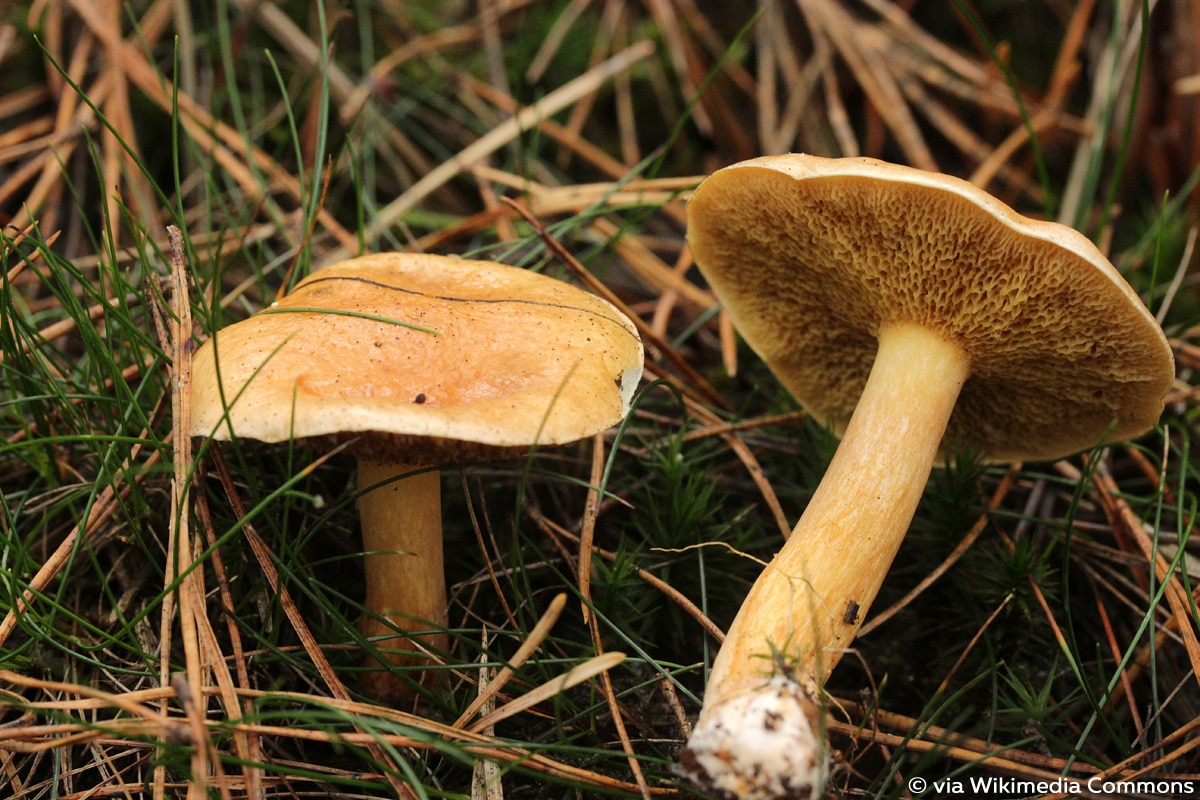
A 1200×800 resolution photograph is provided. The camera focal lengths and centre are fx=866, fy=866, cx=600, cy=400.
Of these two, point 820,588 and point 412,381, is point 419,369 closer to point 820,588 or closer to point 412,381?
point 412,381

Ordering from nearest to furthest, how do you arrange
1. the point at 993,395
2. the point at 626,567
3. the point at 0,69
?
the point at 626,567 < the point at 993,395 < the point at 0,69

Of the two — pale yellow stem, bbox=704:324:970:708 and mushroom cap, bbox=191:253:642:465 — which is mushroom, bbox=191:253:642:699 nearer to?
mushroom cap, bbox=191:253:642:465

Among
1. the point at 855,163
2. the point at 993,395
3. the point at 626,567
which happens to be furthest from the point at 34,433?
the point at 993,395

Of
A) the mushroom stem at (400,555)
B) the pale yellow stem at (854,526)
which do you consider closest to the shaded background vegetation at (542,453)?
the mushroom stem at (400,555)

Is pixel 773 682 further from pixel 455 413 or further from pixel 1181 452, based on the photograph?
pixel 1181 452

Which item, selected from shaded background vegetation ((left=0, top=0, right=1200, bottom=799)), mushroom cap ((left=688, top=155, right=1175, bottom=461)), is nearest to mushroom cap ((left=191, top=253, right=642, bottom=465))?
shaded background vegetation ((left=0, top=0, right=1200, bottom=799))

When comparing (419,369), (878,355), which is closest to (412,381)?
(419,369)
